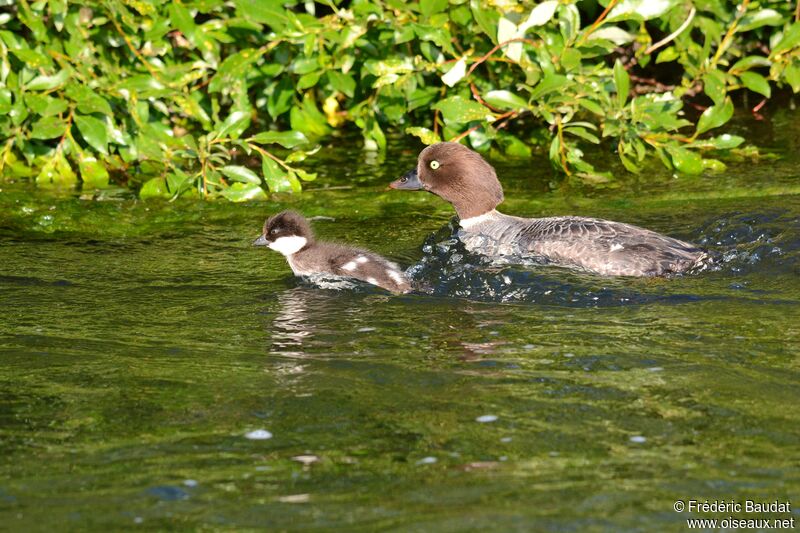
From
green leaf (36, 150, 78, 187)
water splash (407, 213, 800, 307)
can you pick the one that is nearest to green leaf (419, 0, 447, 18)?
water splash (407, 213, 800, 307)

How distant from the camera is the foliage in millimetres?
8320

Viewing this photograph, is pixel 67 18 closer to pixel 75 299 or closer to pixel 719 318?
pixel 75 299

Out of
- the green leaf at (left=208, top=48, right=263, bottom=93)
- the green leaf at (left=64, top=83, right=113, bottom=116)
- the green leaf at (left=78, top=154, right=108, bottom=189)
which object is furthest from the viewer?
the green leaf at (left=78, top=154, right=108, bottom=189)

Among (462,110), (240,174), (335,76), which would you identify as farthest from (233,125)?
(462,110)

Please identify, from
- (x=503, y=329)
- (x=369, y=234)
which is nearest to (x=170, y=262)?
(x=369, y=234)

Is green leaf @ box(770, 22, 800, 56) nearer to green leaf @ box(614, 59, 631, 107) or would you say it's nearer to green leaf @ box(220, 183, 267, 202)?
green leaf @ box(614, 59, 631, 107)

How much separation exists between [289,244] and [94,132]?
81.1 inches

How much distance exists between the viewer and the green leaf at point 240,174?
27.1 ft

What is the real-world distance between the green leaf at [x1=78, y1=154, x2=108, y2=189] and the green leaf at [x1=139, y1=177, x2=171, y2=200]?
23.8 inches

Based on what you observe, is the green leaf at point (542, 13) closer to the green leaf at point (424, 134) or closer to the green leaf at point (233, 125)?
the green leaf at point (424, 134)

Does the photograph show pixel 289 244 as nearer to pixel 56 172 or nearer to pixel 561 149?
pixel 561 149

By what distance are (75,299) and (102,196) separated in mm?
2292

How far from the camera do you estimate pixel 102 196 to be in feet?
28.7

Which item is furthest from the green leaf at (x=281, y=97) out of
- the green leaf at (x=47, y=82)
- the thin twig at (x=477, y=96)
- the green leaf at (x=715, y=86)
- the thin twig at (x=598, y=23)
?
the green leaf at (x=715, y=86)
